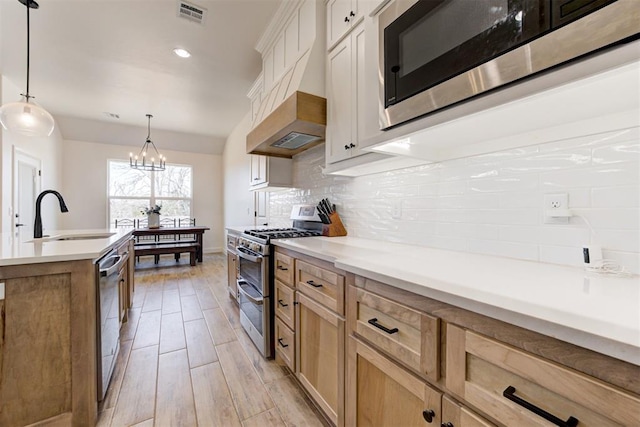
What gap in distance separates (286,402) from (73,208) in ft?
22.2

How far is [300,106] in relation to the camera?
187 cm

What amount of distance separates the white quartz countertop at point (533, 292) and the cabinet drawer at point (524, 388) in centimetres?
8

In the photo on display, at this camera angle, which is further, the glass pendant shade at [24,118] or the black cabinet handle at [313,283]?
the glass pendant shade at [24,118]

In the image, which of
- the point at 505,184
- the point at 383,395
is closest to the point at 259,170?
the point at 505,184

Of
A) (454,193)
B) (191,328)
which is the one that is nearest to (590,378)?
(454,193)

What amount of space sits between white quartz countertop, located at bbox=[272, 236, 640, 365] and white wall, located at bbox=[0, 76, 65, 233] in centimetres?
491

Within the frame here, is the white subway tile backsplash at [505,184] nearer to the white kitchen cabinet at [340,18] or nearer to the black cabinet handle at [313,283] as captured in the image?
the black cabinet handle at [313,283]

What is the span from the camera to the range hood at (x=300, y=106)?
1.90 metres

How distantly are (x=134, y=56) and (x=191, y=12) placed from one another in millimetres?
1248

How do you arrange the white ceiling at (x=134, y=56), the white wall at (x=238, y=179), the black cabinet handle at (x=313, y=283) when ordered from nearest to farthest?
1. the black cabinet handle at (x=313, y=283)
2. the white ceiling at (x=134, y=56)
3. the white wall at (x=238, y=179)

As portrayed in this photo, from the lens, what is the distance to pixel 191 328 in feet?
8.48

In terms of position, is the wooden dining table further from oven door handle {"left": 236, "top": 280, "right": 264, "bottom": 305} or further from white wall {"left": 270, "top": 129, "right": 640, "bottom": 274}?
white wall {"left": 270, "top": 129, "right": 640, "bottom": 274}

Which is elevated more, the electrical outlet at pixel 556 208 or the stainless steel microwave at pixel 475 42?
the stainless steel microwave at pixel 475 42

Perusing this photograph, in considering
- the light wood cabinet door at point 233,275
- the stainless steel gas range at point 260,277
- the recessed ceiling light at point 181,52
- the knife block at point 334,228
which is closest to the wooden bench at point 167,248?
the light wood cabinet door at point 233,275
